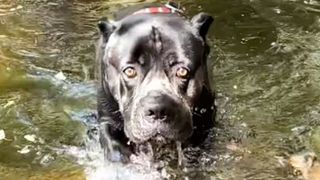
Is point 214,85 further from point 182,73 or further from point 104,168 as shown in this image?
point 104,168

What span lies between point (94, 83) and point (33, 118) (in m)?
0.71

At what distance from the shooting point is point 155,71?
5480 mm

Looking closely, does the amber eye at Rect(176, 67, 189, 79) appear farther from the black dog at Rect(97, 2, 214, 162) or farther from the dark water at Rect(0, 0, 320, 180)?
the dark water at Rect(0, 0, 320, 180)

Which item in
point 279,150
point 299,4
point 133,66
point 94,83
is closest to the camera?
point 133,66

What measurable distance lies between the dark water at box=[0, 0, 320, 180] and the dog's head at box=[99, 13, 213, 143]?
0.48 meters

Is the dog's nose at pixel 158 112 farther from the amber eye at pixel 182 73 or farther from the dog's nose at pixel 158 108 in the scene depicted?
the amber eye at pixel 182 73

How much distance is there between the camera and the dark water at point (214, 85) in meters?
5.77

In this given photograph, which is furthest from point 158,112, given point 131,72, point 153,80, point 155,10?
point 155,10

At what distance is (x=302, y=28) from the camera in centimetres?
789

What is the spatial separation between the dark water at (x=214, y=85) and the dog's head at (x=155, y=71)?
48 centimetres

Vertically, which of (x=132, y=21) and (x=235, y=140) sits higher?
(x=132, y=21)

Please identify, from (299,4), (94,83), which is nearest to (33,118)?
(94,83)

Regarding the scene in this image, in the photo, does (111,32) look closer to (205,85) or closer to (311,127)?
(205,85)

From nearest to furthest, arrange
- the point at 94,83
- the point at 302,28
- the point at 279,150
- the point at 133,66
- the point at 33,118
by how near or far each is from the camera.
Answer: the point at 133,66, the point at 279,150, the point at 33,118, the point at 94,83, the point at 302,28
